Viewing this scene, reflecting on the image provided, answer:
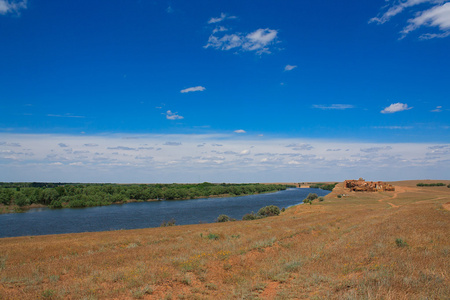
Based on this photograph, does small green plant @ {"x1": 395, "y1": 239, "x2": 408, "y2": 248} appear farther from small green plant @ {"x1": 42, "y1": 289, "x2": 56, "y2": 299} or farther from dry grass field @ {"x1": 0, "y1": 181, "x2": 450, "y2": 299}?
small green plant @ {"x1": 42, "y1": 289, "x2": 56, "y2": 299}

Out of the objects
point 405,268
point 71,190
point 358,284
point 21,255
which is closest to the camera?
point 358,284

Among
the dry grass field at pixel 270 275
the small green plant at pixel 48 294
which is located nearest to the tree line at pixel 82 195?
the dry grass field at pixel 270 275

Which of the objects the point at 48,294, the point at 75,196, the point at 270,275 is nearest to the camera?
the point at 48,294

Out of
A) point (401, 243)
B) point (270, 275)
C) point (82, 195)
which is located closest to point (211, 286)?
point (270, 275)

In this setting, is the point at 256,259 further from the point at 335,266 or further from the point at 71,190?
the point at 71,190

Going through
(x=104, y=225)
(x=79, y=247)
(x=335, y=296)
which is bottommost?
(x=104, y=225)

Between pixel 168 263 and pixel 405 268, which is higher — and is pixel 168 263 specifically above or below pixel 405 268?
below

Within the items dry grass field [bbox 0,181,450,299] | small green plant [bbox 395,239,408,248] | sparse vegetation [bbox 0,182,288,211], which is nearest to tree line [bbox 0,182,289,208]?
sparse vegetation [bbox 0,182,288,211]

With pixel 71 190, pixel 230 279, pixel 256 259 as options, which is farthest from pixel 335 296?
pixel 71 190

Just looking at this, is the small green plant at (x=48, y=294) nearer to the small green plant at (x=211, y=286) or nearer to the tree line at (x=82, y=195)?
the small green plant at (x=211, y=286)

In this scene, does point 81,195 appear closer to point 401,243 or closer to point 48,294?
point 48,294

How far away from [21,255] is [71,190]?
102m

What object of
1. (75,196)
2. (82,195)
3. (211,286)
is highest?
(211,286)

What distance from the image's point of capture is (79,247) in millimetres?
18906
